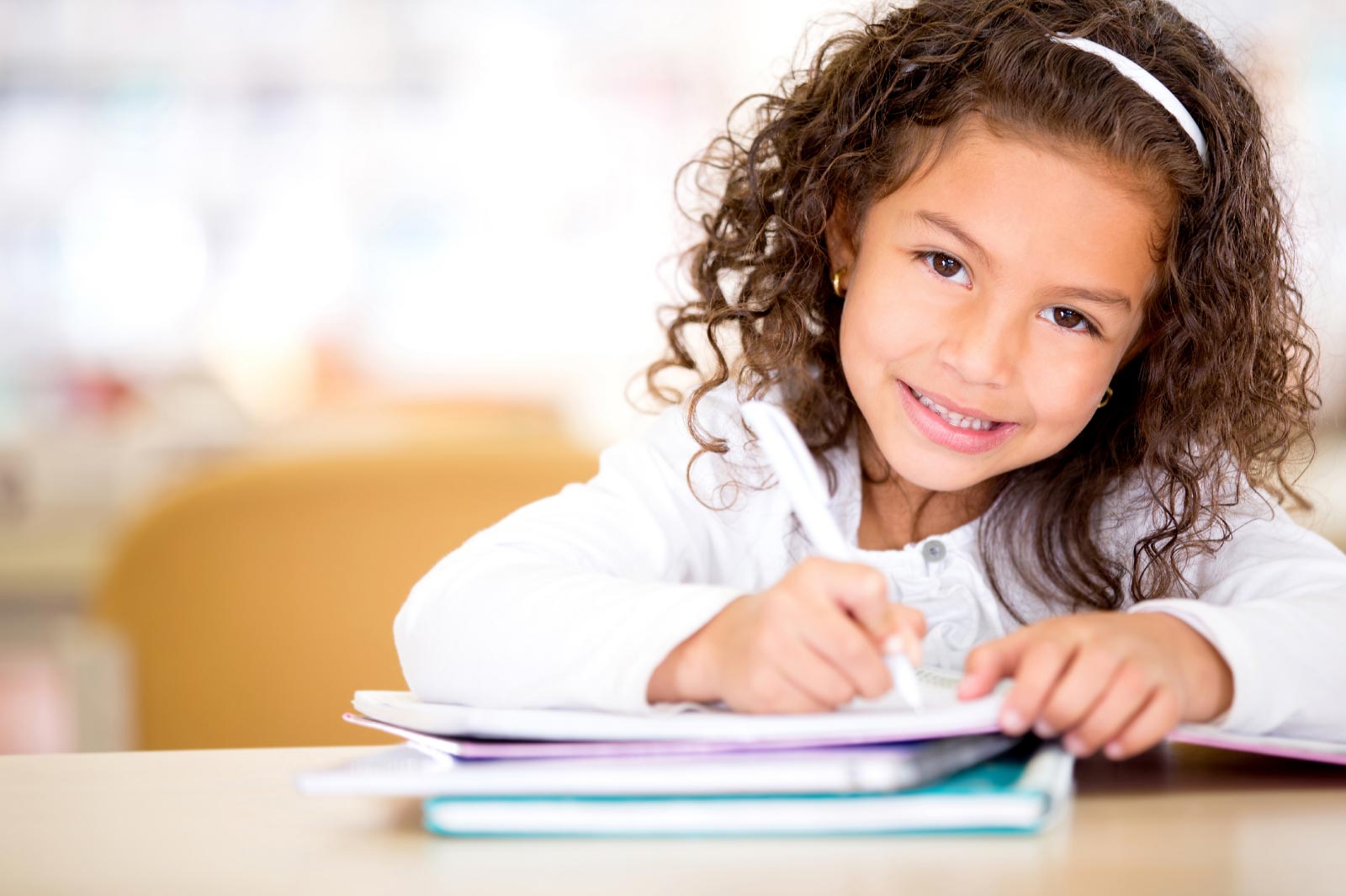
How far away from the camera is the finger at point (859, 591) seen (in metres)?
0.56

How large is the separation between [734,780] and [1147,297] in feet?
1.80

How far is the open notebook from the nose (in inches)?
11.7

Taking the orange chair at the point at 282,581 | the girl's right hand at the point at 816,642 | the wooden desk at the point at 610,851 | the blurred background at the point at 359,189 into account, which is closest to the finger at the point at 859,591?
the girl's right hand at the point at 816,642

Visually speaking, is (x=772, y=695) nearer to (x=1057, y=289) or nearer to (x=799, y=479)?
(x=799, y=479)

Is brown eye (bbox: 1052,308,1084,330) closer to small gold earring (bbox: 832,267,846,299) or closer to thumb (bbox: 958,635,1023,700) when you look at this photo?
small gold earring (bbox: 832,267,846,299)

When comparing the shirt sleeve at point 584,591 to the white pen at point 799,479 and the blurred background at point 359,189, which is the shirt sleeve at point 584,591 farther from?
the blurred background at point 359,189

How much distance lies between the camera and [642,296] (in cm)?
466

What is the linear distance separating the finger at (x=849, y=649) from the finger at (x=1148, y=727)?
11 cm

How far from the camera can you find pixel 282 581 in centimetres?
118

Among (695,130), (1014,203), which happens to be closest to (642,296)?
(695,130)

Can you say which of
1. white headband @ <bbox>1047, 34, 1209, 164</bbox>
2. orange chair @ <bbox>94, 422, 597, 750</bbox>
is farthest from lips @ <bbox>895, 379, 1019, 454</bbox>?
orange chair @ <bbox>94, 422, 597, 750</bbox>

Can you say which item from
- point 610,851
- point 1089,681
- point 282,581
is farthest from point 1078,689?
point 282,581

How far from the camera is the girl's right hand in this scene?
0.57 meters

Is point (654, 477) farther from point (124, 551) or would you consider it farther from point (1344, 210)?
point (1344, 210)
